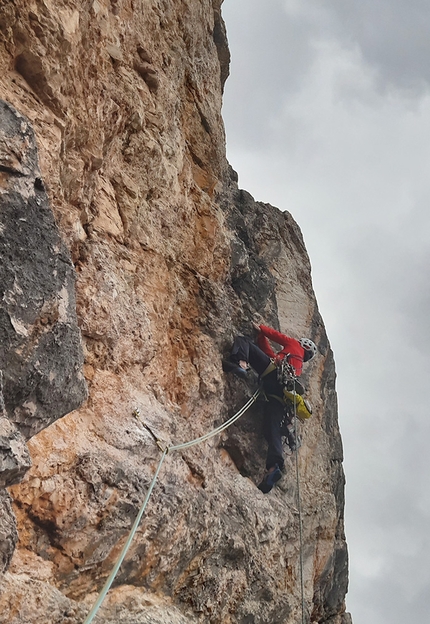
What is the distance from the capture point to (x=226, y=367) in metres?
8.30

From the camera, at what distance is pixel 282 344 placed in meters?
9.43

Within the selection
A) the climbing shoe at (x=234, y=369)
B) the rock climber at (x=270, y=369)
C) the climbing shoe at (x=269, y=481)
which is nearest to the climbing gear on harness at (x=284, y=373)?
the rock climber at (x=270, y=369)

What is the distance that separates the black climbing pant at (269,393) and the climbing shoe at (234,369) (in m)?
0.16

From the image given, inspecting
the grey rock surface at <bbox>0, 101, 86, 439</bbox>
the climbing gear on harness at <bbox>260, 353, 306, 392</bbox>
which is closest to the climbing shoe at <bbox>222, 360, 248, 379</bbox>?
the climbing gear on harness at <bbox>260, 353, 306, 392</bbox>

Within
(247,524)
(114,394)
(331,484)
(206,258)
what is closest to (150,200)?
(206,258)

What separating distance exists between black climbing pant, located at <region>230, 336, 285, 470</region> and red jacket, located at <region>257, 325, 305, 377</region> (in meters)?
0.37

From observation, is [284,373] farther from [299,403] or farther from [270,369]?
[299,403]

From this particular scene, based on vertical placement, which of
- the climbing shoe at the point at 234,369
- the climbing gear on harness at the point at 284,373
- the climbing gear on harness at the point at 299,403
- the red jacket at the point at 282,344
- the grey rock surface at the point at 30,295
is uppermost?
the red jacket at the point at 282,344

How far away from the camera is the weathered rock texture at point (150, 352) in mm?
4832

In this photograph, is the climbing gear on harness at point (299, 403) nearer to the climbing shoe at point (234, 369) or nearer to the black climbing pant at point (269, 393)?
the black climbing pant at point (269, 393)

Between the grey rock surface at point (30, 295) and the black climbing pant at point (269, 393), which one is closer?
the grey rock surface at point (30, 295)

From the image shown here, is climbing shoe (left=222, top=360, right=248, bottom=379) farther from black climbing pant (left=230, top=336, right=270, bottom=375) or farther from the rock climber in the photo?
black climbing pant (left=230, top=336, right=270, bottom=375)

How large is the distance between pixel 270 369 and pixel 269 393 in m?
0.48

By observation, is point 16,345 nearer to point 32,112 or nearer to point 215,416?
point 32,112
